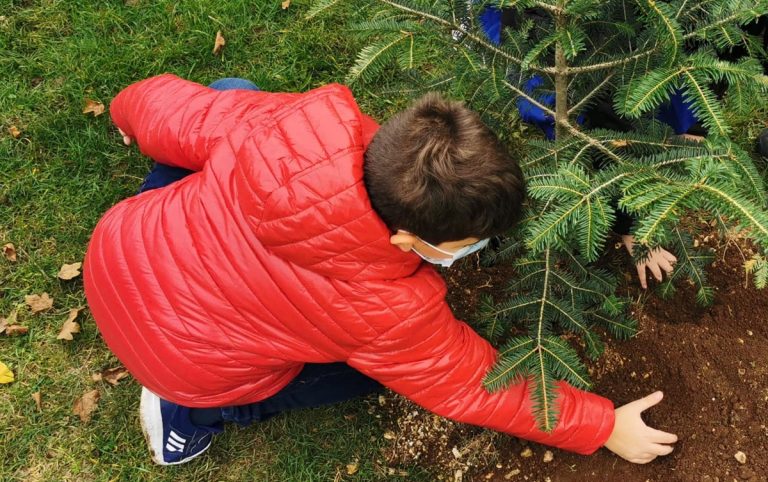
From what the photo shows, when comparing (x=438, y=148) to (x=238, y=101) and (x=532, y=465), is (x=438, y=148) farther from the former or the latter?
(x=532, y=465)

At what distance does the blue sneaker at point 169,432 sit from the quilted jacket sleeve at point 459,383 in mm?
951

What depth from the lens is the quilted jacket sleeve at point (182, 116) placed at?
2.15 meters

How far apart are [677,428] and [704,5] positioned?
139 centimetres

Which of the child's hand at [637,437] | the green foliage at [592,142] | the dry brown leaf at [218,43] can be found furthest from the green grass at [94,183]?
the green foliage at [592,142]

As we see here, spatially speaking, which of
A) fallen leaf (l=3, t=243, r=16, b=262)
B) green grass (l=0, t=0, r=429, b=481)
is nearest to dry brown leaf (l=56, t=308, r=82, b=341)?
green grass (l=0, t=0, r=429, b=481)

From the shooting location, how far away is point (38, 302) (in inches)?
114

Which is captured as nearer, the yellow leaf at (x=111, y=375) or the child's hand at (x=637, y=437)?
the child's hand at (x=637, y=437)

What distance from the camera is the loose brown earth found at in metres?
2.14

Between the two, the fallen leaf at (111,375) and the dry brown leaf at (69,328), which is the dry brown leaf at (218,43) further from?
the fallen leaf at (111,375)

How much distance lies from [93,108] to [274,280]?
6.67 feet

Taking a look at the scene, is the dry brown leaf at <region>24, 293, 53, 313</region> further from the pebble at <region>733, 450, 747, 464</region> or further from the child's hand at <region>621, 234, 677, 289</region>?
the pebble at <region>733, 450, 747, 464</region>

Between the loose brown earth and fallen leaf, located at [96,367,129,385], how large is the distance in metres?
1.20

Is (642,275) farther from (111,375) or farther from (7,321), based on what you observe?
(7,321)

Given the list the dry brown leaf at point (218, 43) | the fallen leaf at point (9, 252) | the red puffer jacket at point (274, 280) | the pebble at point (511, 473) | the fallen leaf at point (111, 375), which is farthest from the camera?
the dry brown leaf at point (218, 43)
